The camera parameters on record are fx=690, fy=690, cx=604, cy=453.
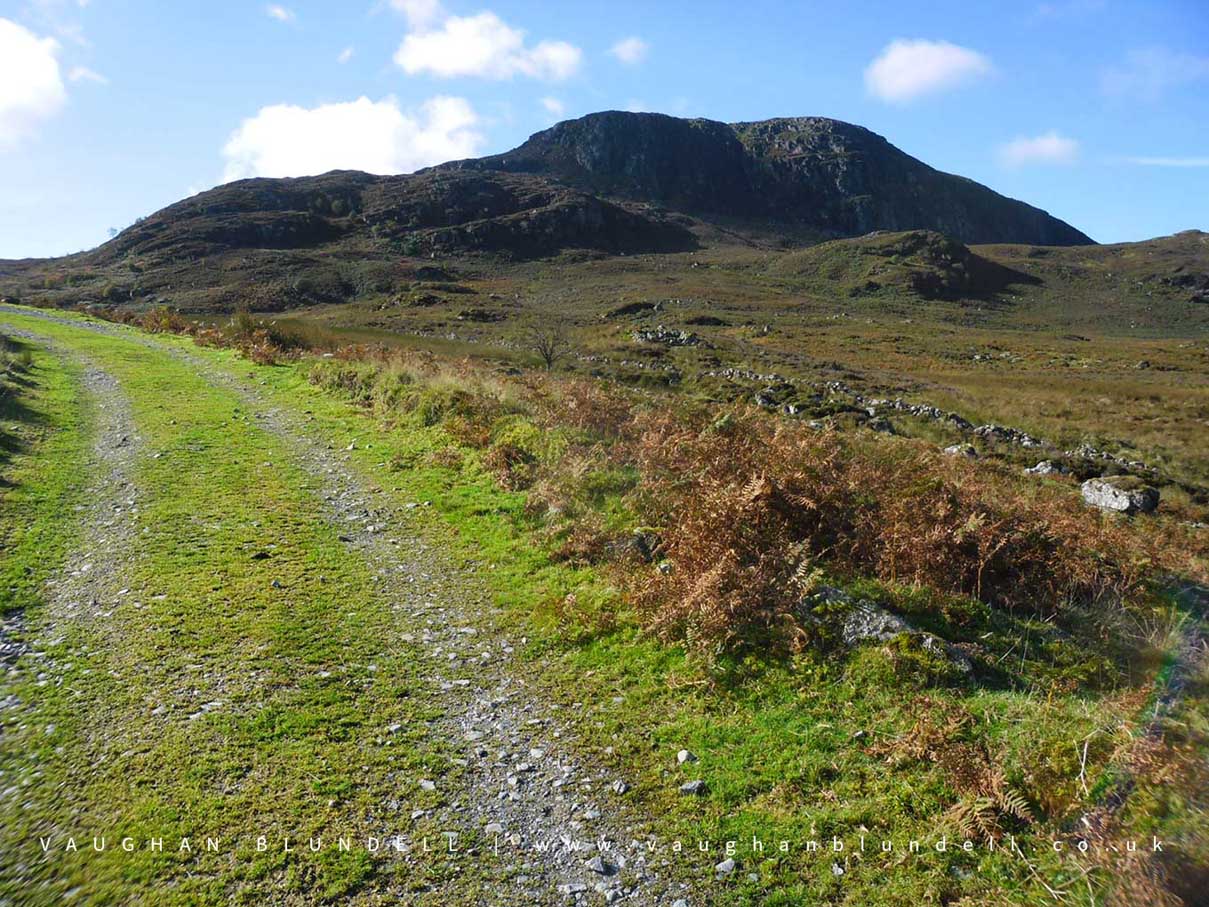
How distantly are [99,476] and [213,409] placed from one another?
18.3 ft

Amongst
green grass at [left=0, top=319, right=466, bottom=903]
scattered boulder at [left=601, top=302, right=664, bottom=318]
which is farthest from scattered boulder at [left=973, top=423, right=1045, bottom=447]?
scattered boulder at [left=601, top=302, right=664, bottom=318]

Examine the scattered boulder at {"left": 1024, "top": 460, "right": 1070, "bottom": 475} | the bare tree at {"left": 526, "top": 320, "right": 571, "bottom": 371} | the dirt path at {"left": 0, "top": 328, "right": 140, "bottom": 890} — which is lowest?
the scattered boulder at {"left": 1024, "top": 460, "right": 1070, "bottom": 475}

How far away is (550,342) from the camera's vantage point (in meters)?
55.2

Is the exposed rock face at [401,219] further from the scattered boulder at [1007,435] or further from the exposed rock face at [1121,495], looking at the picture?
the exposed rock face at [1121,495]

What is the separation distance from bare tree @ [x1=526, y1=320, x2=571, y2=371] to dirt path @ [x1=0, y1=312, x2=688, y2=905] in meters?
28.9

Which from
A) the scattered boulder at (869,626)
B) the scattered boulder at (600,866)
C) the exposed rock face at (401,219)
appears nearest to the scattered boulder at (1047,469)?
the scattered boulder at (869,626)

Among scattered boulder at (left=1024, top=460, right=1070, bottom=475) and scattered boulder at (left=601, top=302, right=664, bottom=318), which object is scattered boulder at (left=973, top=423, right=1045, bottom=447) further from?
scattered boulder at (left=601, top=302, right=664, bottom=318)

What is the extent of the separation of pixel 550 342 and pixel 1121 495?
42.1 m

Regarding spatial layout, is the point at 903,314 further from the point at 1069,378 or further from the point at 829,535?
the point at 829,535

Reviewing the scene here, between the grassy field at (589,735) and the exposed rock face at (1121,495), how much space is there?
14.5m

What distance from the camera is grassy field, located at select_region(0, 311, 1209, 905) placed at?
3.88 meters

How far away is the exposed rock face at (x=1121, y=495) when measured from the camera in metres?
18.2

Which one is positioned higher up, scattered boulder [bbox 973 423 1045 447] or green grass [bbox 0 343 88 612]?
green grass [bbox 0 343 88 612]

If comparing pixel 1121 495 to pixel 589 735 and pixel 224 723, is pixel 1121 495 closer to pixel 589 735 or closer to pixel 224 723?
pixel 589 735
